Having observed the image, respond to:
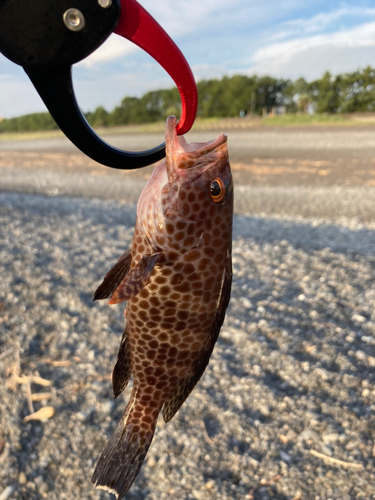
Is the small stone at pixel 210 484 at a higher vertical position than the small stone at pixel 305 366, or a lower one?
lower

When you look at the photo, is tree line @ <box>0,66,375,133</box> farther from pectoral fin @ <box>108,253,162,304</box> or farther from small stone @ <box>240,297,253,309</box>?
pectoral fin @ <box>108,253,162,304</box>

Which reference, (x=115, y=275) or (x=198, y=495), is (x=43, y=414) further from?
(x=115, y=275)

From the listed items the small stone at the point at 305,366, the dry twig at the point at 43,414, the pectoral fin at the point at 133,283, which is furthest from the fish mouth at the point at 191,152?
the small stone at the point at 305,366

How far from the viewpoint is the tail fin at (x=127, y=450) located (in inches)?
61.7

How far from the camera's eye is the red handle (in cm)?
104

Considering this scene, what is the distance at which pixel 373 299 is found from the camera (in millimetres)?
5605

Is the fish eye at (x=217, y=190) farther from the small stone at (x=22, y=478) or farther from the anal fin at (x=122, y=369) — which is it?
the small stone at (x=22, y=478)

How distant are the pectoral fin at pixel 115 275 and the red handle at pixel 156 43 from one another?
66 centimetres

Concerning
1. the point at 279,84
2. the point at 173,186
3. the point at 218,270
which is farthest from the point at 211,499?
the point at 279,84

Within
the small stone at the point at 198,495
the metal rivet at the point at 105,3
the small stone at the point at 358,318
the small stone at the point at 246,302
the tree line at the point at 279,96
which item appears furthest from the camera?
the tree line at the point at 279,96

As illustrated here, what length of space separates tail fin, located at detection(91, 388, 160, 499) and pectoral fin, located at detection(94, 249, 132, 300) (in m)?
0.47

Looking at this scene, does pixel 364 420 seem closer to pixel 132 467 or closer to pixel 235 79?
pixel 132 467

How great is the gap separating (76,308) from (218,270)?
13.3 ft

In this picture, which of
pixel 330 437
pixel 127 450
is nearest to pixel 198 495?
pixel 330 437
